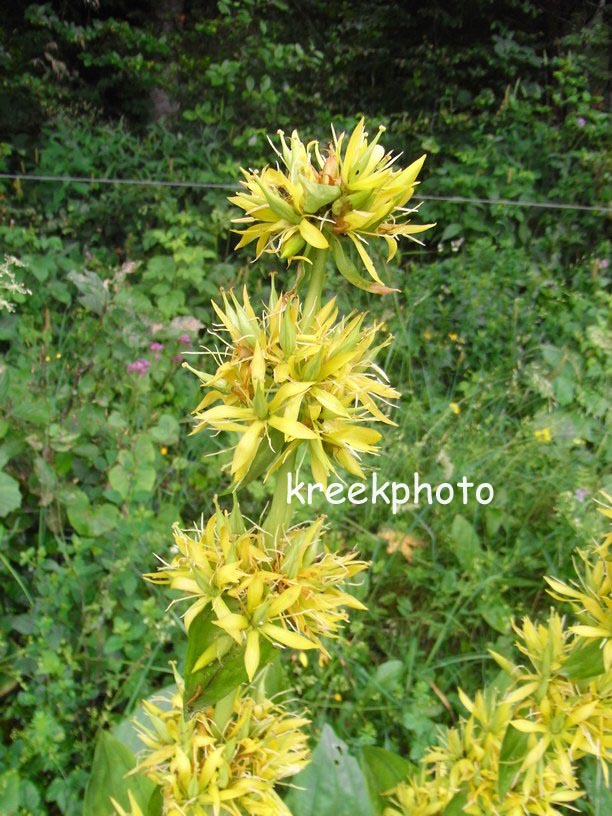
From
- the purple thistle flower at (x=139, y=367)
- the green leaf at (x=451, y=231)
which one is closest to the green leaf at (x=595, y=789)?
the purple thistle flower at (x=139, y=367)

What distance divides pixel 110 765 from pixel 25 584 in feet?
2.21

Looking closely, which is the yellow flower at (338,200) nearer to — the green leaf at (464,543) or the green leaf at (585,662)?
the green leaf at (585,662)

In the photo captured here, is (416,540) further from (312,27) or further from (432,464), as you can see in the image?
(312,27)

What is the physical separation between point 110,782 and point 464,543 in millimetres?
1083

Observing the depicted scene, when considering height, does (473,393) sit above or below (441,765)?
above

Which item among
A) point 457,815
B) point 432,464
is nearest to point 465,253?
point 432,464

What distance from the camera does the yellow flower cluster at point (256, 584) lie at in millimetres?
687

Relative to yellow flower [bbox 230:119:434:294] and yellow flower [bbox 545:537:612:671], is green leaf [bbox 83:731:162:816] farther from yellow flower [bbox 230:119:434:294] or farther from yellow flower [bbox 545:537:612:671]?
yellow flower [bbox 230:119:434:294]

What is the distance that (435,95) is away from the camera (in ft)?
13.2

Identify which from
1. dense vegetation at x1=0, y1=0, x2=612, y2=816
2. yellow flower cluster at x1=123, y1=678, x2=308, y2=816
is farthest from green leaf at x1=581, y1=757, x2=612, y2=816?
yellow flower cluster at x1=123, y1=678, x2=308, y2=816

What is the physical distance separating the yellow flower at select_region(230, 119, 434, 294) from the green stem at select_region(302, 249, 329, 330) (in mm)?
12

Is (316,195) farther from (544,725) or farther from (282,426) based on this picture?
(544,725)

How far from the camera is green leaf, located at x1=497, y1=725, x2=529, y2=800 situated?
0.91 m

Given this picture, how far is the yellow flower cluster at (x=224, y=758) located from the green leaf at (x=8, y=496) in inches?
32.2
